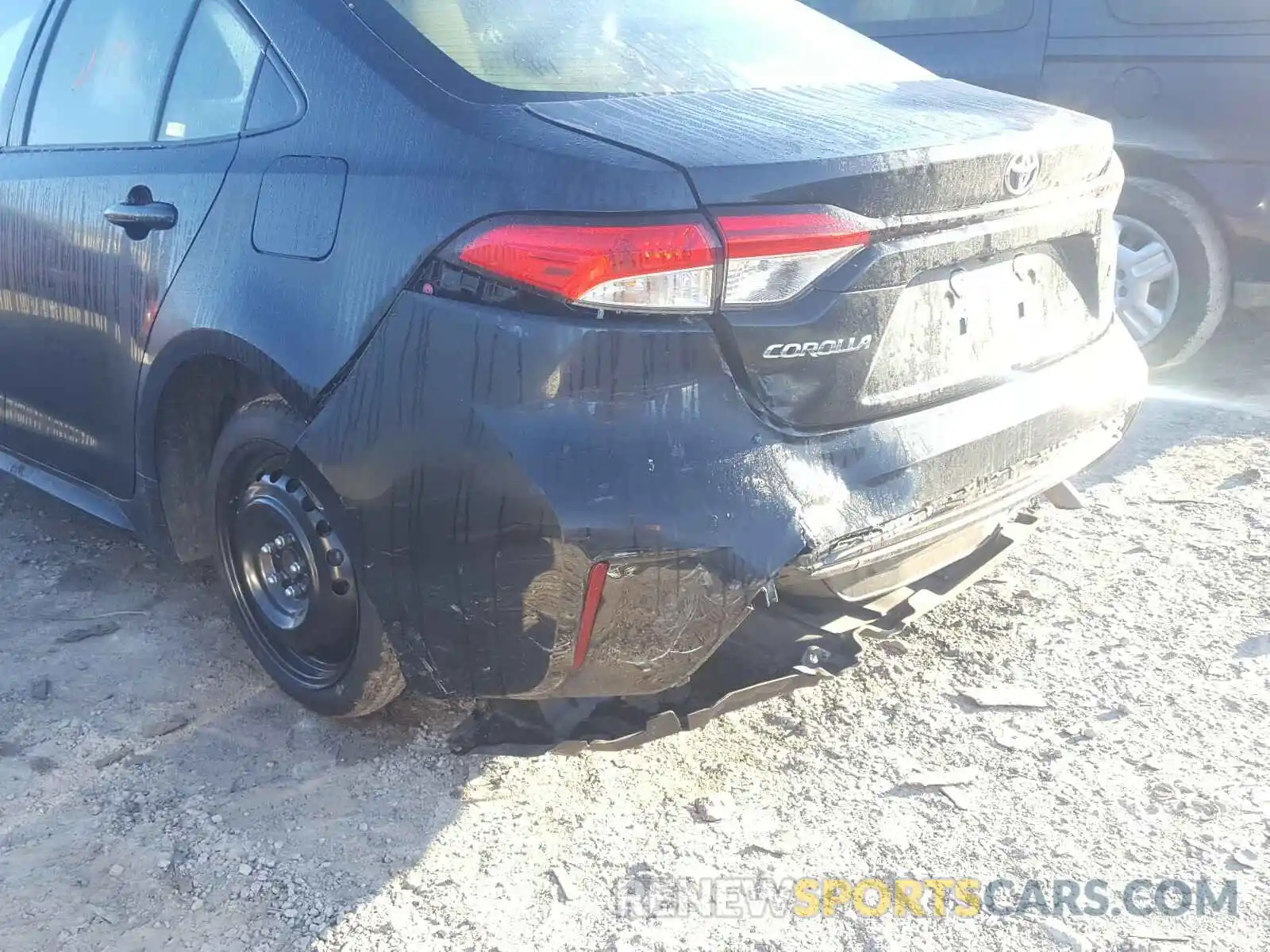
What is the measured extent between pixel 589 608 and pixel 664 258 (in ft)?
1.92

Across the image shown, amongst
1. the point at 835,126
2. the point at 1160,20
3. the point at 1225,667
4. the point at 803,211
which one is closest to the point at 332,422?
the point at 803,211

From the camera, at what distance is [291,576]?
8.36 ft

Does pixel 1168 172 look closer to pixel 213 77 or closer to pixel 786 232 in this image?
pixel 786 232

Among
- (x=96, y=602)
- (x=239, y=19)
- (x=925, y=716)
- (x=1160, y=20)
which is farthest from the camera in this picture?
(x=1160, y=20)

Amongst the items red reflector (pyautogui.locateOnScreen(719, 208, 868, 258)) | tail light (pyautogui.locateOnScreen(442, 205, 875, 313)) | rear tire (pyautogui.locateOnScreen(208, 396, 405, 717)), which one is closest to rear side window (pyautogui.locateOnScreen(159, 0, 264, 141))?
rear tire (pyautogui.locateOnScreen(208, 396, 405, 717))

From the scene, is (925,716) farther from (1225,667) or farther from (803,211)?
(803,211)

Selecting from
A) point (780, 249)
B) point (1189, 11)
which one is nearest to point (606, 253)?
point (780, 249)

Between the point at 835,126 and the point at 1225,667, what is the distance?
1662 mm

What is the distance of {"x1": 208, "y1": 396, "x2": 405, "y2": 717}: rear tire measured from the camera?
229cm

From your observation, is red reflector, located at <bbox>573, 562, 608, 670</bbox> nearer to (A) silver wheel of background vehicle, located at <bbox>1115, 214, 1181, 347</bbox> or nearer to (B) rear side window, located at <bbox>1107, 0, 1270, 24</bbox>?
(A) silver wheel of background vehicle, located at <bbox>1115, 214, 1181, 347</bbox>

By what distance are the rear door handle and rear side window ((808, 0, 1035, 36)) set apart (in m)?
3.97

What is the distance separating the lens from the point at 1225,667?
2760 millimetres

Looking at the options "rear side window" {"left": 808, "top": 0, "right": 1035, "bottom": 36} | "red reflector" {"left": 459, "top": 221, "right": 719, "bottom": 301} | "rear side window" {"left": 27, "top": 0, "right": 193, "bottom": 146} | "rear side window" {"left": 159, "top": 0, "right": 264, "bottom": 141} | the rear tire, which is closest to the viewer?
"red reflector" {"left": 459, "top": 221, "right": 719, "bottom": 301}

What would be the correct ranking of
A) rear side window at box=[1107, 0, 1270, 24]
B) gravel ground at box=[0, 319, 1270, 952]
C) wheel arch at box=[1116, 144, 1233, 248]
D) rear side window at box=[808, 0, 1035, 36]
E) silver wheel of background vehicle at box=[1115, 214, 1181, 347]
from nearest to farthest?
1. gravel ground at box=[0, 319, 1270, 952]
2. rear side window at box=[1107, 0, 1270, 24]
3. wheel arch at box=[1116, 144, 1233, 248]
4. silver wheel of background vehicle at box=[1115, 214, 1181, 347]
5. rear side window at box=[808, 0, 1035, 36]
